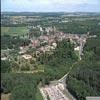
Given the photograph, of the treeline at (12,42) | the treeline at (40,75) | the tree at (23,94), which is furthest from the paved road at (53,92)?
the treeline at (12,42)

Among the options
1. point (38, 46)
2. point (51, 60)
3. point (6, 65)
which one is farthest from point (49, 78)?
point (38, 46)

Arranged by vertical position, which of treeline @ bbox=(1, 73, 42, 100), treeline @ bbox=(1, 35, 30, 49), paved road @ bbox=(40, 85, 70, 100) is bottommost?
treeline @ bbox=(1, 35, 30, 49)

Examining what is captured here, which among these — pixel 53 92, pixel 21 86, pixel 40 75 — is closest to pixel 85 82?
pixel 53 92

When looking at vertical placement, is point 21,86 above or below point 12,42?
above

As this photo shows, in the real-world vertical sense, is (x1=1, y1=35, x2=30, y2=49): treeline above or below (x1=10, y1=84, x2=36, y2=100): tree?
below

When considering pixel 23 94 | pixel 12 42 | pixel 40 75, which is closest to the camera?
pixel 23 94

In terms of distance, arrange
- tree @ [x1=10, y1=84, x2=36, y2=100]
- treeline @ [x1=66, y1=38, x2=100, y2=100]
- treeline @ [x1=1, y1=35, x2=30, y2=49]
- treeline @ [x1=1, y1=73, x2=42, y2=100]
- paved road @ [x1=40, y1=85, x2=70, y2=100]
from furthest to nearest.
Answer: treeline @ [x1=1, y1=35, x2=30, y2=49]
paved road @ [x1=40, y1=85, x2=70, y2=100]
treeline @ [x1=66, y1=38, x2=100, y2=100]
treeline @ [x1=1, y1=73, x2=42, y2=100]
tree @ [x1=10, y1=84, x2=36, y2=100]

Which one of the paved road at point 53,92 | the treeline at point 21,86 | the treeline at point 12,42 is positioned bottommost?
the treeline at point 12,42

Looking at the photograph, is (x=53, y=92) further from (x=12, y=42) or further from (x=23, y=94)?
(x=12, y=42)

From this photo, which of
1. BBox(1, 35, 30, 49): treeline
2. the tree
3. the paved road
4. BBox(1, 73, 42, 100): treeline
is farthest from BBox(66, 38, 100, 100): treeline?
BBox(1, 35, 30, 49): treeline

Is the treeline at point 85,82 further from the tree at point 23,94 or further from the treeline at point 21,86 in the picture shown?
the tree at point 23,94

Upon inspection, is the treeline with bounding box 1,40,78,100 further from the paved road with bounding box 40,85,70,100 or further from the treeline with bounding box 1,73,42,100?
the paved road with bounding box 40,85,70,100
